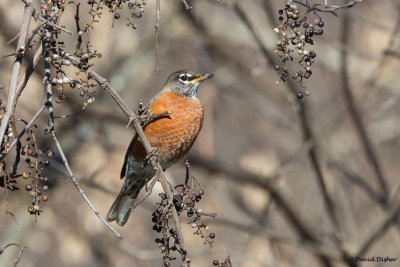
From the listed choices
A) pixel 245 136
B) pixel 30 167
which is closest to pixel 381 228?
pixel 245 136

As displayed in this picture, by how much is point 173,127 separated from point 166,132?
8 cm

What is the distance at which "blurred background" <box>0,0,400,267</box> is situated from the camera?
279 inches

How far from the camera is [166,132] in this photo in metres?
4.86

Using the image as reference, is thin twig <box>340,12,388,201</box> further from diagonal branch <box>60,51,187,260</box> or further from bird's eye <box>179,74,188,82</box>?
diagonal branch <box>60,51,187,260</box>

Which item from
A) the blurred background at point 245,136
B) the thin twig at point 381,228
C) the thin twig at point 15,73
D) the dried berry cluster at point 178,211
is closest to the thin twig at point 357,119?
the blurred background at point 245,136

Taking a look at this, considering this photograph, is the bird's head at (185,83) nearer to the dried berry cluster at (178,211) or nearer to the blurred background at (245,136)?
the blurred background at (245,136)

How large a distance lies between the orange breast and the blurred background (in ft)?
5.97

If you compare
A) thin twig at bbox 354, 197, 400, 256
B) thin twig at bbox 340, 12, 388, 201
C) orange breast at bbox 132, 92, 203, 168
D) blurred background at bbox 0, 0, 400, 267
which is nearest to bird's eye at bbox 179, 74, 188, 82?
orange breast at bbox 132, 92, 203, 168

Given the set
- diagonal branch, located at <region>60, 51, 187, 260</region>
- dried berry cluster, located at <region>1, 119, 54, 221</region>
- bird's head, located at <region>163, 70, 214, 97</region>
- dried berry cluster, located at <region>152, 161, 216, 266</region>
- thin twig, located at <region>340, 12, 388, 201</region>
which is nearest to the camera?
dried berry cluster, located at <region>1, 119, 54, 221</region>

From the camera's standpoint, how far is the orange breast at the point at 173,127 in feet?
16.0

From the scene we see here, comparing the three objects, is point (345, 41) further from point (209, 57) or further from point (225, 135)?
point (225, 135)

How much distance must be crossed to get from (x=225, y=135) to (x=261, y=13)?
2.33 meters

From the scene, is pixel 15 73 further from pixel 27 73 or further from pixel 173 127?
pixel 173 127

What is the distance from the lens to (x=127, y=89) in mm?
8211
